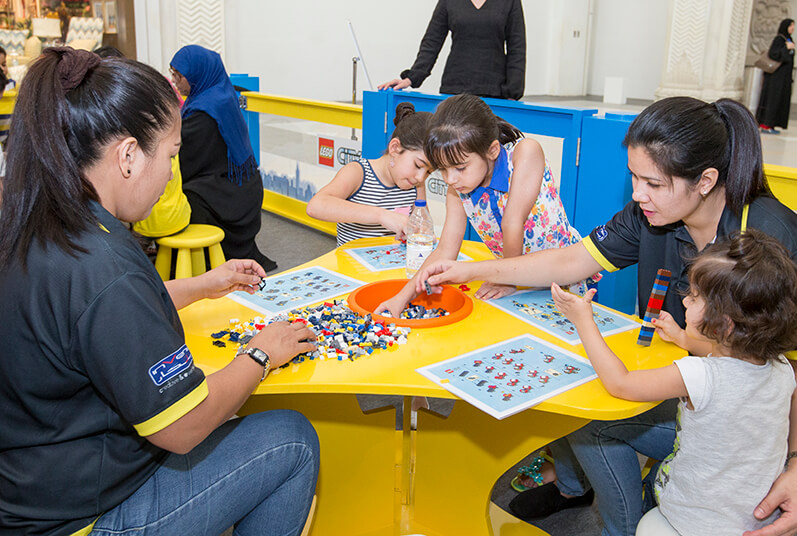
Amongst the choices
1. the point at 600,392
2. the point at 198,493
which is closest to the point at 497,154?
the point at 600,392

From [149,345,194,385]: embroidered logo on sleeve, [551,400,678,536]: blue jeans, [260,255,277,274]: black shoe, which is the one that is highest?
[149,345,194,385]: embroidered logo on sleeve

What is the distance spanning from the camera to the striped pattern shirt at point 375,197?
3.17 m

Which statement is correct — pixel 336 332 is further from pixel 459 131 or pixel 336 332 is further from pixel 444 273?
pixel 459 131

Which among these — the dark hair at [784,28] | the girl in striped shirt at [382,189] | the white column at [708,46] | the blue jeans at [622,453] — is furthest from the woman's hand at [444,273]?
the white column at [708,46]

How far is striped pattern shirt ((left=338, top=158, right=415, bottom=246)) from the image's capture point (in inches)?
125

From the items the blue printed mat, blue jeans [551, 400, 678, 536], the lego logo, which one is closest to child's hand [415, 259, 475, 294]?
the blue printed mat

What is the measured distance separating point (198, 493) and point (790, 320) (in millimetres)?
1319

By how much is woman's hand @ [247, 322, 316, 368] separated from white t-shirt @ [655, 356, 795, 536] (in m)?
0.89

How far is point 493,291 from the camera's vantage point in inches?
88.0

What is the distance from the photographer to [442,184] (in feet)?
15.5

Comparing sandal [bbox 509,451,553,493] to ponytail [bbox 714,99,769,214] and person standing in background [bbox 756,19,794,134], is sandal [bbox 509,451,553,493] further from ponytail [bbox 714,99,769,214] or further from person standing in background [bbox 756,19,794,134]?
person standing in background [bbox 756,19,794,134]

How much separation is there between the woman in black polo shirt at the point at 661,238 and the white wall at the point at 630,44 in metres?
14.0

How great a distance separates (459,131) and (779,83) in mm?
10038

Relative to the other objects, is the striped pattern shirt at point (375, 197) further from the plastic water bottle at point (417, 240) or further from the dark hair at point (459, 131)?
the dark hair at point (459, 131)
